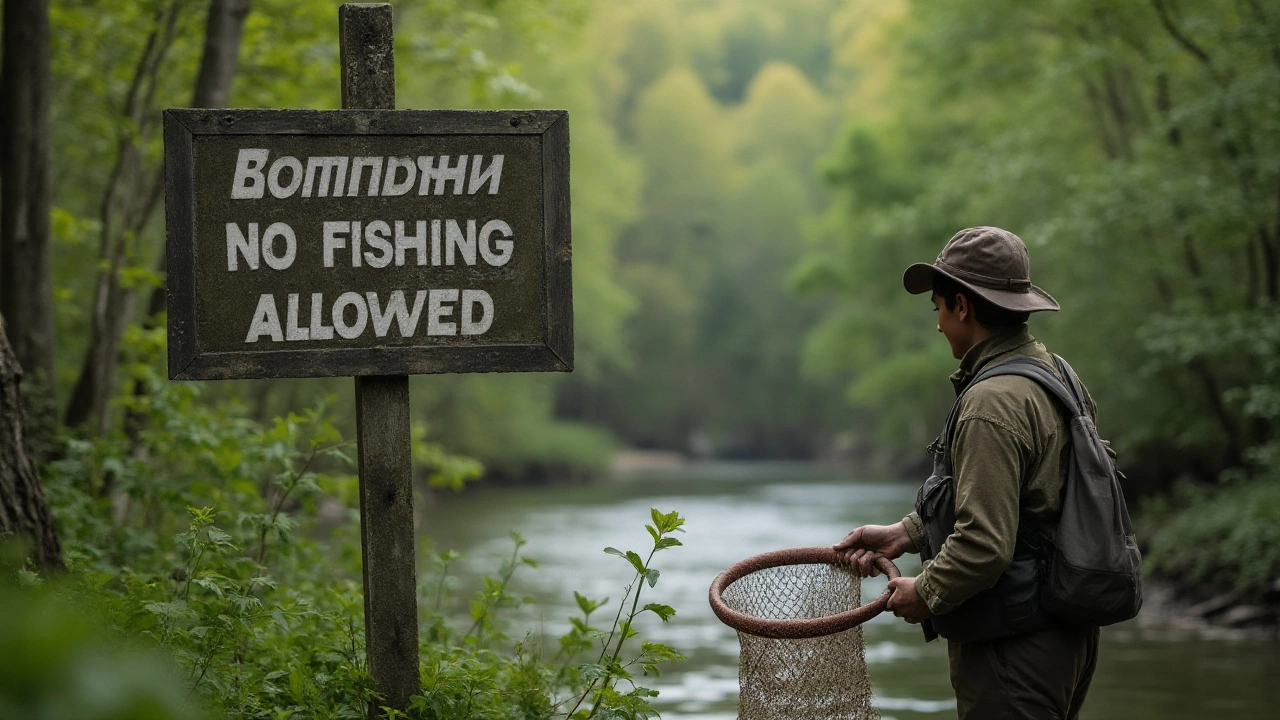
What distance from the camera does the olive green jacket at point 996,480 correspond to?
3.06 m

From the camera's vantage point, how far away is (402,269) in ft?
11.9

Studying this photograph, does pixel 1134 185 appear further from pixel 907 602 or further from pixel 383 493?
pixel 383 493

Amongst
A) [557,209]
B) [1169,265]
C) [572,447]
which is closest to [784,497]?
[572,447]

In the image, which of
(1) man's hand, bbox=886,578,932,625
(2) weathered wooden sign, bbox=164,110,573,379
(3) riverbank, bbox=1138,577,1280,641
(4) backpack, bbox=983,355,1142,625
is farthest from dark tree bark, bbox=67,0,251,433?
(3) riverbank, bbox=1138,577,1280,641

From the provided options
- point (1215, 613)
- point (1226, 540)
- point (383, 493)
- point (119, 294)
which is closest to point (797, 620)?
point (383, 493)

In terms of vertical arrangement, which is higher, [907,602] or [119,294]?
[119,294]

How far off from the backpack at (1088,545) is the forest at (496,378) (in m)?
1.13

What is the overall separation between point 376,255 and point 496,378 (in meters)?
28.1

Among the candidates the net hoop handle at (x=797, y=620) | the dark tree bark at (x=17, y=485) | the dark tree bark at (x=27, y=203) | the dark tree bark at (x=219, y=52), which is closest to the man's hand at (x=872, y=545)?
the net hoop handle at (x=797, y=620)

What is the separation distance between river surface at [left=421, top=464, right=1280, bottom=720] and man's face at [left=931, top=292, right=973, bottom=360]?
2182 millimetres

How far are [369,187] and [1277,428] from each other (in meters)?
14.4

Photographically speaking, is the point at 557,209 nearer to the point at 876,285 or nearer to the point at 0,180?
the point at 0,180

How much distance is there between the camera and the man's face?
11.2 ft

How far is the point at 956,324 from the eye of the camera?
342 cm
